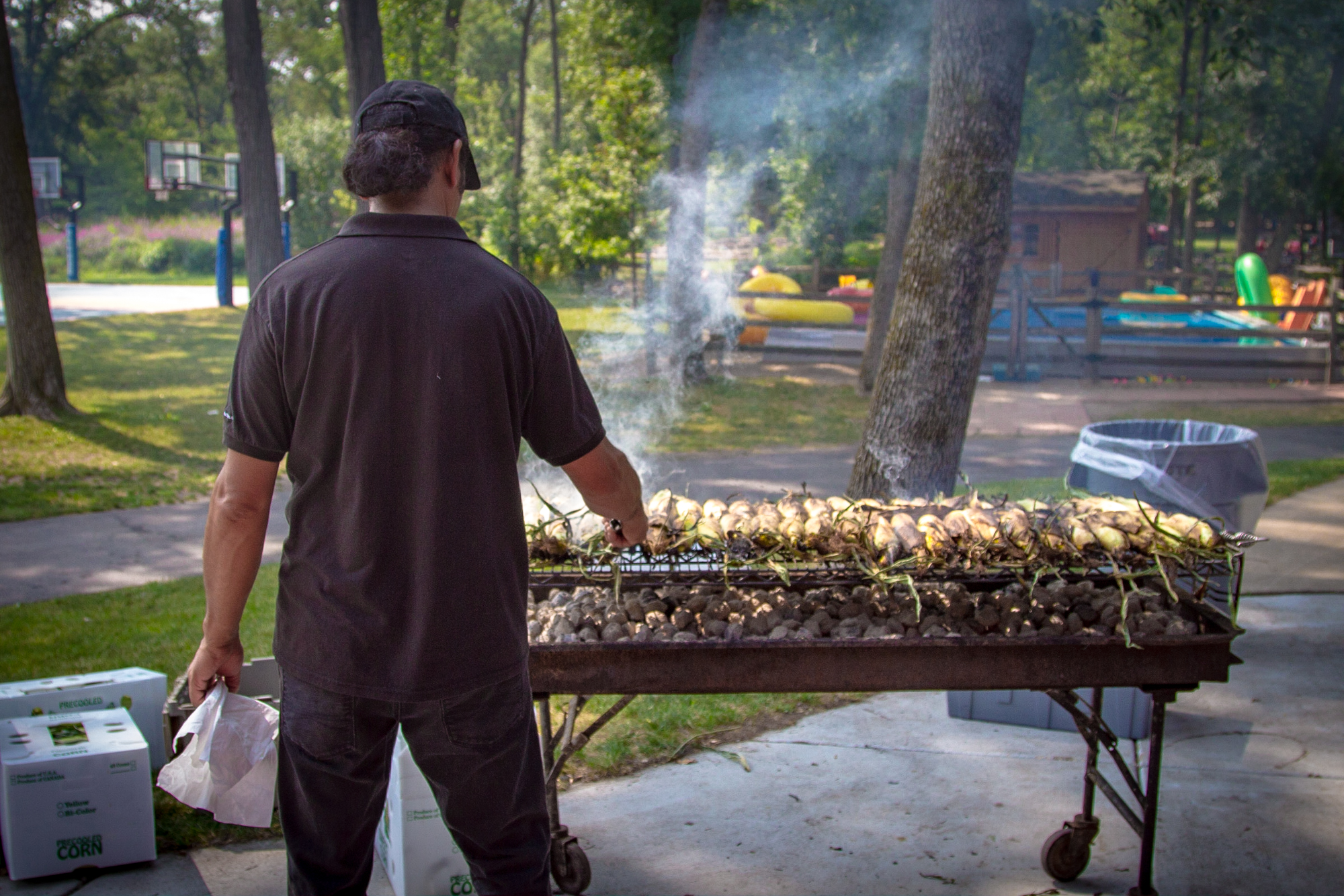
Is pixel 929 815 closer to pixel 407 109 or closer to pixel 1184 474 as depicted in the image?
pixel 1184 474

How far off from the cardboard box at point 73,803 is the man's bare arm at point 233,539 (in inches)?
52.9

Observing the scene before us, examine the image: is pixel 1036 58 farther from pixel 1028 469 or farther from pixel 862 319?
pixel 1028 469

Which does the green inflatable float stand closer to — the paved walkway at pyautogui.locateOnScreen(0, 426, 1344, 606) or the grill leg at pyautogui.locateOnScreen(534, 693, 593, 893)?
the paved walkway at pyautogui.locateOnScreen(0, 426, 1344, 606)

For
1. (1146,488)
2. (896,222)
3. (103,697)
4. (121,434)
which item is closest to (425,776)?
(103,697)

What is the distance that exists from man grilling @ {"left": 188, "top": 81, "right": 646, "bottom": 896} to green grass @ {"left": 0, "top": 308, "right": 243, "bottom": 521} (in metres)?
6.28

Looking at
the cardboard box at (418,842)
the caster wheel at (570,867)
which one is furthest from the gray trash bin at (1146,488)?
the cardboard box at (418,842)

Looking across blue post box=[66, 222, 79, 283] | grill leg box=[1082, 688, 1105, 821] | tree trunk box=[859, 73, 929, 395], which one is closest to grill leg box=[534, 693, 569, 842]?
grill leg box=[1082, 688, 1105, 821]

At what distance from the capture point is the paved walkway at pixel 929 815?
3084 mm

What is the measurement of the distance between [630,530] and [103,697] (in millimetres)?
2313

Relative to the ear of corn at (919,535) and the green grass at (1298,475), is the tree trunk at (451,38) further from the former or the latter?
the ear of corn at (919,535)

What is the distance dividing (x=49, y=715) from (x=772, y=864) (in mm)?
2326

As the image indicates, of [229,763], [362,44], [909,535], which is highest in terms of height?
[362,44]

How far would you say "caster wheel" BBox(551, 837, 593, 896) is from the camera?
2953 mm

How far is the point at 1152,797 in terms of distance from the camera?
2.83 m
